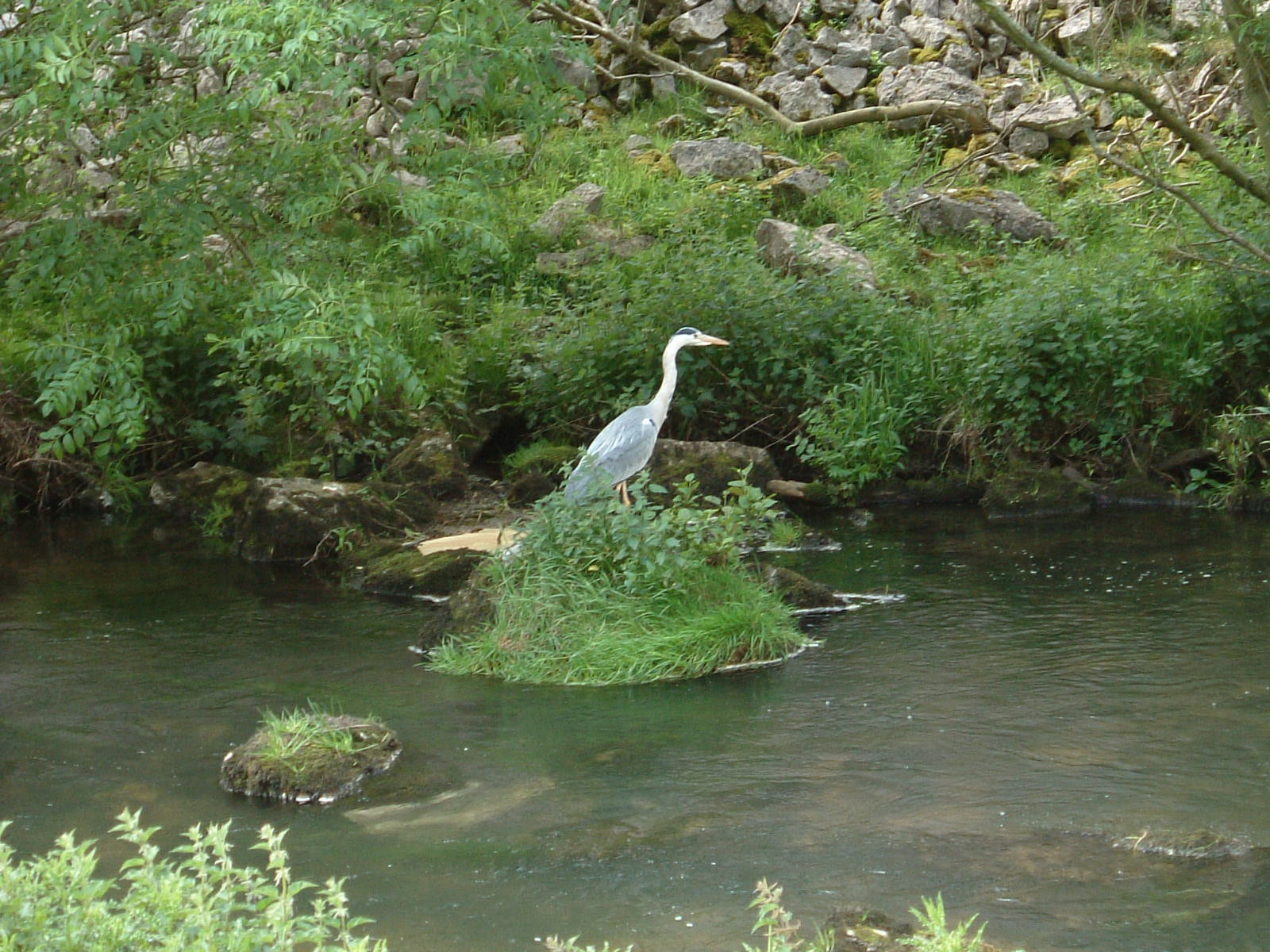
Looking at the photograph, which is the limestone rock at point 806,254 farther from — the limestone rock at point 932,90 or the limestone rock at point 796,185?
the limestone rock at point 932,90

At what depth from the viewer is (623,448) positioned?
8891mm

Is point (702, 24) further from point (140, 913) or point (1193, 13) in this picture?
point (140, 913)

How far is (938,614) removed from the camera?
329 inches

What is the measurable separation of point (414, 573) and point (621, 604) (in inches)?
94.1

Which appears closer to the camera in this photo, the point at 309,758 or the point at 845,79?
the point at 309,758

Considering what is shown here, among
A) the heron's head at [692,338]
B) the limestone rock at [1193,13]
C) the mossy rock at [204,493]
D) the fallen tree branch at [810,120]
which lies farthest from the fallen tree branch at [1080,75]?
the fallen tree branch at [810,120]

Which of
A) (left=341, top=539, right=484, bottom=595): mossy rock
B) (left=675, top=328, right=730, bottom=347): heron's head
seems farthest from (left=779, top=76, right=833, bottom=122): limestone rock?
(left=341, top=539, right=484, bottom=595): mossy rock

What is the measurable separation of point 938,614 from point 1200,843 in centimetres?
363

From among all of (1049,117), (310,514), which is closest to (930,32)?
(1049,117)

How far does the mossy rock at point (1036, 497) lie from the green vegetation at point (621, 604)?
4.10 m

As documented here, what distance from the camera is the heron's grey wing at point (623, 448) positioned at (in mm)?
8625

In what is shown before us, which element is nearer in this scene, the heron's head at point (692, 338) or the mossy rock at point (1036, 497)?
the heron's head at point (692, 338)

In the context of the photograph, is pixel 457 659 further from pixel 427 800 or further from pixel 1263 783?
pixel 1263 783

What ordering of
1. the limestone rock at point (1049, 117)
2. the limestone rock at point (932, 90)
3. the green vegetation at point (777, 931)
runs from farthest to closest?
the limestone rock at point (932, 90) < the limestone rock at point (1049, 117) < the green vegetation at point (777, 931)
